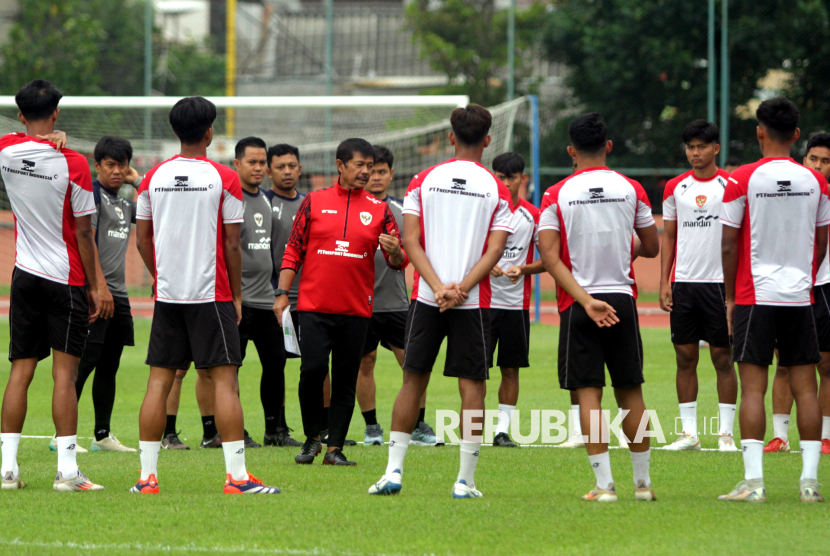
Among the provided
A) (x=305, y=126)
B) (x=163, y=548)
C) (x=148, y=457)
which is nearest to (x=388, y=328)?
(x=148, y=457)

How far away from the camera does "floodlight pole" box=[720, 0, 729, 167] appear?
2495cm

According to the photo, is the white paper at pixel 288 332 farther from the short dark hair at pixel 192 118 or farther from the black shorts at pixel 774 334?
the black shorts at pixel 774 334

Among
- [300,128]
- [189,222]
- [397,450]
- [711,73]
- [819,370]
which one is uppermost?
[711,73]

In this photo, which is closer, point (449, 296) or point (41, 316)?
point (449, 296)

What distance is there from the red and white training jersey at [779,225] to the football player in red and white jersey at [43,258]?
12.8 feet

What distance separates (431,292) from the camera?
5676 millimetres

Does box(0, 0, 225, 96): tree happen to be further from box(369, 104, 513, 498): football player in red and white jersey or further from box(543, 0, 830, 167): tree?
box(369, 104, 513, 498): football player in red and white jersey

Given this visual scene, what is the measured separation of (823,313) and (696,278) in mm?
1254

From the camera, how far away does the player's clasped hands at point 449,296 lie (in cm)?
553

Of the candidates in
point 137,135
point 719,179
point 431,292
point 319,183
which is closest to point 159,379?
point 431,292

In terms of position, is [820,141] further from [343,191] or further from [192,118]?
[192,118]

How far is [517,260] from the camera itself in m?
8.38

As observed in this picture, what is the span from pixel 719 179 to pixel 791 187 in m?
2.46

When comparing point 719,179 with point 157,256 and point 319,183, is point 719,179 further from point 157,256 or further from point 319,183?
point 319,183
